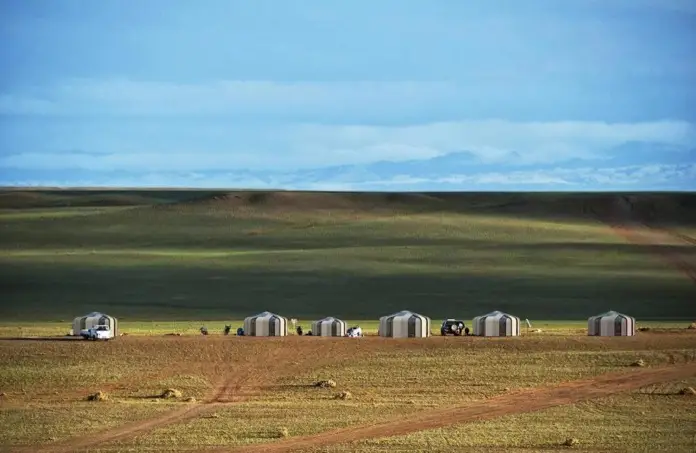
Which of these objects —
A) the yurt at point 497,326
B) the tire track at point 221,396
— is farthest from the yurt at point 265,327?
the yurt at point 497,326

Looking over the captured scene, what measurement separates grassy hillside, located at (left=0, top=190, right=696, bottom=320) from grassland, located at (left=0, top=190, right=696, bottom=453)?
373 mm

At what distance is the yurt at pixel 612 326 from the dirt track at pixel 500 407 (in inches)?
434

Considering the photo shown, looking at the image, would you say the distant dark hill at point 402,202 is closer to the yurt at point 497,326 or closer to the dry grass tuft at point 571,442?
the yurt at point 497,326

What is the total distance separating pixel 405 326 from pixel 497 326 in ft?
16.9

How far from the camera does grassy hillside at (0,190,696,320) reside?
4562 inches

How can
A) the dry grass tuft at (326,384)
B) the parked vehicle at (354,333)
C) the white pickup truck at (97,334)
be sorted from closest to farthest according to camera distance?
1. the dry grass tuft at (326,384)
2. the white pickup truck at (97,334)
3. the parked vehicle at (354,333)

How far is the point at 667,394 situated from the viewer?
228 ft

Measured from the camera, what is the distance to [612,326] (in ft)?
289

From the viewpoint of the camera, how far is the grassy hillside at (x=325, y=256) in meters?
116

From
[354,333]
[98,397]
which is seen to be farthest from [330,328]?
[98,397]

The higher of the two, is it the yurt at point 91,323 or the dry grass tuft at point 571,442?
the yurt at point 91,323

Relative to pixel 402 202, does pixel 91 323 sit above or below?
below

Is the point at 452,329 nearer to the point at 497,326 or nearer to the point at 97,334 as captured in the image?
the point at 497,326

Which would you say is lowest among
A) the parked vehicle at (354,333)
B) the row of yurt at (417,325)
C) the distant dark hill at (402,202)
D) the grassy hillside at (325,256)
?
the parked vehicle at (354,333)
